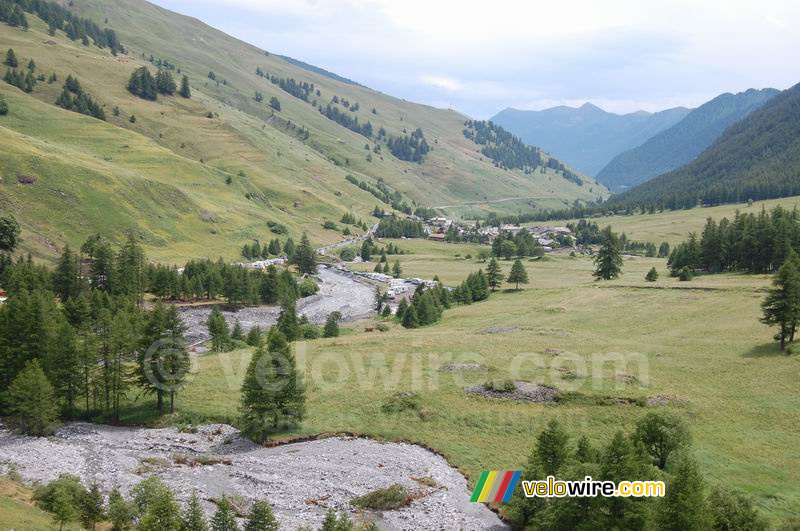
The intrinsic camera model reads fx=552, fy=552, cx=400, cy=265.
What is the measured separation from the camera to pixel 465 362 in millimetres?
72938

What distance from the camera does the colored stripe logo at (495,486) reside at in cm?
4459

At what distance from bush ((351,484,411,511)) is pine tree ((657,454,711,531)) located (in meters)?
19.6

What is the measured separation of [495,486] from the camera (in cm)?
4581

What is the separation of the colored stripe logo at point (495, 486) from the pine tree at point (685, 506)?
47.0ft

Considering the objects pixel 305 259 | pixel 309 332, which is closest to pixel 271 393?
pixel 309 332

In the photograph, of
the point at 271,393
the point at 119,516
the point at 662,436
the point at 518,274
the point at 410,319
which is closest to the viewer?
the point at 119,516

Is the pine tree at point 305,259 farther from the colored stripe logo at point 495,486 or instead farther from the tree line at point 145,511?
the colored stripe logo at point 495,486

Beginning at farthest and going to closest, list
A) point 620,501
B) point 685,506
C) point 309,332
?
1. point 309,332
2. point 620,501
3. point 685,506

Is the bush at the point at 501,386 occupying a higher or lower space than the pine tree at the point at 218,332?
higher

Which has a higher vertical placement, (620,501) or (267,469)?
(620,501)

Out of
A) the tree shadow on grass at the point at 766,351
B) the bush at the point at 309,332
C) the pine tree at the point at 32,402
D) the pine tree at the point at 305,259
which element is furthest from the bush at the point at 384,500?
the pine tree at the point at 305,259

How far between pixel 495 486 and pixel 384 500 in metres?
9.37

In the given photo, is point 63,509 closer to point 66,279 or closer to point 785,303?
point 785,303

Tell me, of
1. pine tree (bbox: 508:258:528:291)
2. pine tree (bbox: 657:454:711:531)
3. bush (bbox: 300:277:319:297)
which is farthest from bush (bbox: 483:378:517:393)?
bush (bbox: 300:277:319:297)
